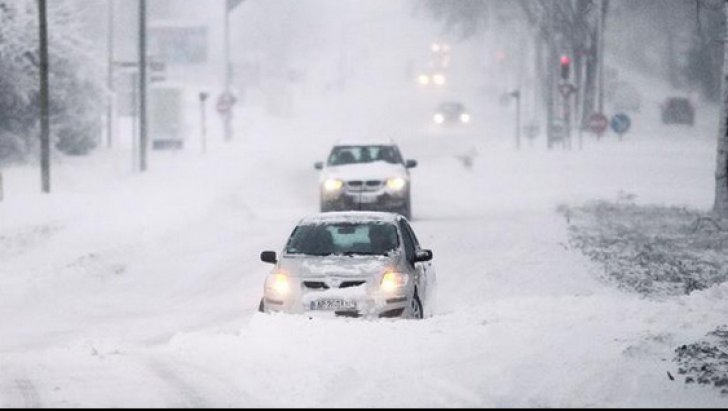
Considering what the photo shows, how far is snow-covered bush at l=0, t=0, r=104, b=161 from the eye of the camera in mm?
31219

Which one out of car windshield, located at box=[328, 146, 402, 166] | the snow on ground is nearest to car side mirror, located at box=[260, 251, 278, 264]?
the snow on ground

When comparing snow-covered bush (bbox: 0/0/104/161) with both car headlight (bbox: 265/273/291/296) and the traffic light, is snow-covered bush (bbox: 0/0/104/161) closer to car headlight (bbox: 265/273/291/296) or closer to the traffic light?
A: the traffic light

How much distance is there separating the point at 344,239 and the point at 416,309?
1.52 metres

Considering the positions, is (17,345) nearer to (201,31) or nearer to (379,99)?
(201,31)

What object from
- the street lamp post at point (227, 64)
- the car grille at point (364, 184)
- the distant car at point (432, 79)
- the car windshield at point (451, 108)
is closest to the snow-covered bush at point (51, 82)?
the street lamp post at point (227, 64)

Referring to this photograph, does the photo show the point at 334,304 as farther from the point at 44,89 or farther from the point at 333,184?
the point at 44,89

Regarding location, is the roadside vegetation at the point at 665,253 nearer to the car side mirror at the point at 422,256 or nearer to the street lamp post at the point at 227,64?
the car side mirror at the point at 422,256

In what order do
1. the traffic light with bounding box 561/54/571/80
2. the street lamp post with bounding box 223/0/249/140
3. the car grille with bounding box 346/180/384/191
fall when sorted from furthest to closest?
1. the street lamp post with bounding box 223/0/249/140
2. the traffic light with bounding box 561/54/571/80
3. the car grille with bounding box 346/180/384/191

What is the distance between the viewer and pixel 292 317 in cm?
1145

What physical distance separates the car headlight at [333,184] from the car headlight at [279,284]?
11.9m

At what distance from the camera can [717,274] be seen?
18.3 metres

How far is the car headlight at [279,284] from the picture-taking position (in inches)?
475

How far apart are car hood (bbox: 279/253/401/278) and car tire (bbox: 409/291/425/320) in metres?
0.47

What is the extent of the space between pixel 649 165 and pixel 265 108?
144ft
